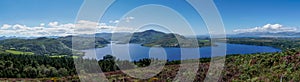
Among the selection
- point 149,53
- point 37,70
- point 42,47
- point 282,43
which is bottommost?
point 37,70

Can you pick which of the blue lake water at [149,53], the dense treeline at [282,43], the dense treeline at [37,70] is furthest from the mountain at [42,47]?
the blue lake water at [149,53]

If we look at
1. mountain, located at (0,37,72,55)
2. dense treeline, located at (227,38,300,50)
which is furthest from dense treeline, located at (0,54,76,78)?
mountain, located at (0,37,72,55)

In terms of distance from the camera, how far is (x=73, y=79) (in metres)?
15.7

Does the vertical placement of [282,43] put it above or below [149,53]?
below

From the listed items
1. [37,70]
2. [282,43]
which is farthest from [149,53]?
[282,43]

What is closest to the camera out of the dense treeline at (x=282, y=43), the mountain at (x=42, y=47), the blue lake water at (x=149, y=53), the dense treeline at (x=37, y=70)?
the blue lake water at (x=149, y=53)

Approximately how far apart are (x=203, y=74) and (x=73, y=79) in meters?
6.89

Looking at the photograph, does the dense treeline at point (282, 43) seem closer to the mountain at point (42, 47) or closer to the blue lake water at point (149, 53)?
the blue lake water at point (149, 53)

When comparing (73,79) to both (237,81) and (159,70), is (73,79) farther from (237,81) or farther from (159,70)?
(237,81)

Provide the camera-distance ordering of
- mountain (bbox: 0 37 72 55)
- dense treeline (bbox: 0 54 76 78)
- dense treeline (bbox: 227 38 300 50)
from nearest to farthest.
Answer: dense treeline (bbox: 0 54 76 78), dense treeline (bbox: 227 38 300 50), mountain (bbox: 0 37 72 55)

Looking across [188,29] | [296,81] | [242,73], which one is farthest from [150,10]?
[296,81]

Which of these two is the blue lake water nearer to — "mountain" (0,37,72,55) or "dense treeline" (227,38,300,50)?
"dense treeline" (227,38,300,50)

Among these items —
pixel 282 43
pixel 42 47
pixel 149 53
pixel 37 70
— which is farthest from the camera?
pixel 42 47

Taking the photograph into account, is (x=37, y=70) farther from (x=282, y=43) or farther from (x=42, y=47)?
(x=42, y=47)
